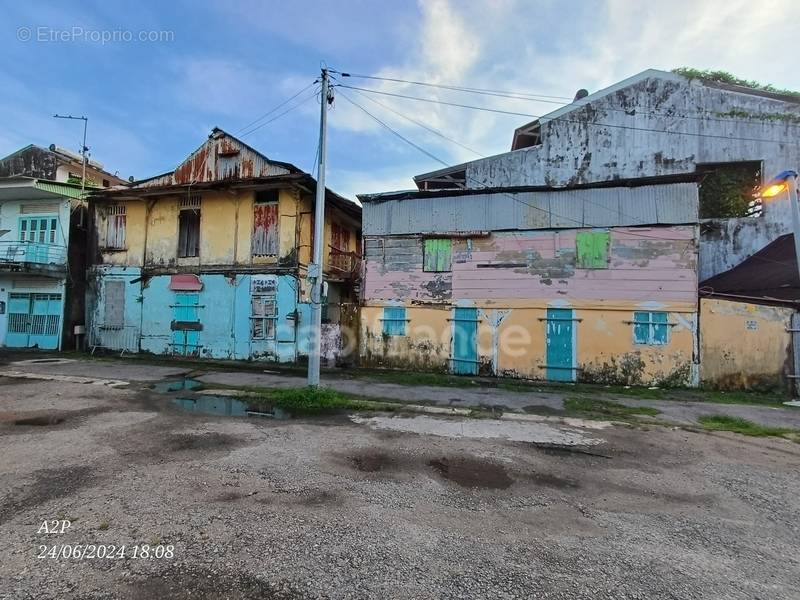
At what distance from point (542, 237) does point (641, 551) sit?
1086 centimetres

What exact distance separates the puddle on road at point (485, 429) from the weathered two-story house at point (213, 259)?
7.47 metres

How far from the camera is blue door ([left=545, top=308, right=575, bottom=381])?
12.4m

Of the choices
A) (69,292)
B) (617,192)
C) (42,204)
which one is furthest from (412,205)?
(42,204)

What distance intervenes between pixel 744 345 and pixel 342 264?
14.2 metres

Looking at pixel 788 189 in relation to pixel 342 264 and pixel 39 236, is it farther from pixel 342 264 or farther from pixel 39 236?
pixel 39 236

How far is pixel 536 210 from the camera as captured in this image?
42.8 ft

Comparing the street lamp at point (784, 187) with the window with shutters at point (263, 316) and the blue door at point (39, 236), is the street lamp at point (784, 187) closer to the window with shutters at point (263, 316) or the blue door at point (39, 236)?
the window with shutters at point (263, 316)

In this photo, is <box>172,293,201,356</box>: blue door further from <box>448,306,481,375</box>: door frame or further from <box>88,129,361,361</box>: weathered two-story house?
<box>448,306,481,375</box>: door frame

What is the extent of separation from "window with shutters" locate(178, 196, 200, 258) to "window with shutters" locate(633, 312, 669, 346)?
16.0 m

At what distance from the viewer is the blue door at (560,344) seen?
1240cm

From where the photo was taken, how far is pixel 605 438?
6.62 metres

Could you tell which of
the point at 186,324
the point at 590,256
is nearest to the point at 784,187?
the point at 590,256

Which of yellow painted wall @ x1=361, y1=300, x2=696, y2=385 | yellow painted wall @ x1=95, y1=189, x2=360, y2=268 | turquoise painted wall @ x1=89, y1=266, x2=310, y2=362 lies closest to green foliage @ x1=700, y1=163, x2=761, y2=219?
yellow painted wall @ x1=361, y1=300, x2=696, y2=385

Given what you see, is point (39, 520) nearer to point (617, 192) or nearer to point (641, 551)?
point (641, 551)
